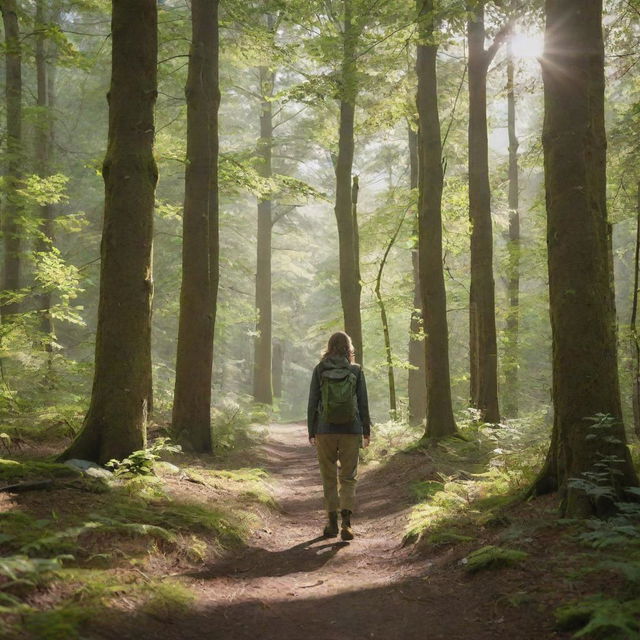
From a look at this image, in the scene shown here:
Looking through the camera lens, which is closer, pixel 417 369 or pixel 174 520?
pixel 174 520

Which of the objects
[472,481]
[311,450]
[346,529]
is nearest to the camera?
[346,529]

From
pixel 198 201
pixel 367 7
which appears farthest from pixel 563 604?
pixel 367 7

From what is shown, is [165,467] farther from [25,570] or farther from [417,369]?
[417,369]

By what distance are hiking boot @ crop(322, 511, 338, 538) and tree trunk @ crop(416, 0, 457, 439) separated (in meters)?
4.76

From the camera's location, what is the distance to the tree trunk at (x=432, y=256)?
11.2 meters

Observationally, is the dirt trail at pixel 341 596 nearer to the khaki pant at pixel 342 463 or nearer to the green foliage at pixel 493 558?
the green foliage at pixel 493 558

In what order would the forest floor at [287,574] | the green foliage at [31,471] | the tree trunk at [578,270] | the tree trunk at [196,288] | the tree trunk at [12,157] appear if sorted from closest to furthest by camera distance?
the forest floor at [287,574], the tree trunk at [578,270], the green foliage at [31,471], the tree trunk at [196,288], the tree trunk at [12,157]

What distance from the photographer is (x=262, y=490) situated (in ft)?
28.0

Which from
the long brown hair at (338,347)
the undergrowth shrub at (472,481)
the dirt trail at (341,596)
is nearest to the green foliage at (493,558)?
the dirt trail at (341,596)

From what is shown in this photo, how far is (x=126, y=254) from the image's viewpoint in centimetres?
678

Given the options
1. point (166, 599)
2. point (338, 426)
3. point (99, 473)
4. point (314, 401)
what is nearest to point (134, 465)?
point (99, 473)

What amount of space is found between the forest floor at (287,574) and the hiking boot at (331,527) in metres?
0.15

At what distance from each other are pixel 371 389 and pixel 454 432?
26417 millimetres

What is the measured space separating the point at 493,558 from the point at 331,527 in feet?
8.54
